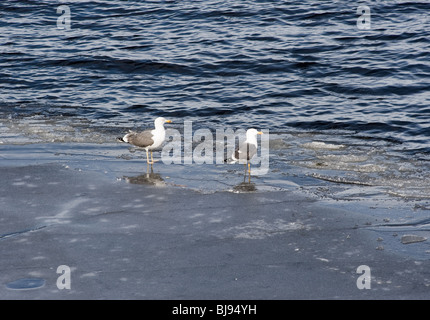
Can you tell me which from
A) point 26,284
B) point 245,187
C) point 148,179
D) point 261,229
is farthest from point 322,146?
point 26,284

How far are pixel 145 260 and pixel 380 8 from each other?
19.2 m

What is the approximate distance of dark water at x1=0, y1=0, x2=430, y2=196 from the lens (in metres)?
13.4

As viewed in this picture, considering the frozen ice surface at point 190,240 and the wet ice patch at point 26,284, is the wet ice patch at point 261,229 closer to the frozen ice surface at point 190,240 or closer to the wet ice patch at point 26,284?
the frozen ice surface at point 190,240

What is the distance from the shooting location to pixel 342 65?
18.8 meters

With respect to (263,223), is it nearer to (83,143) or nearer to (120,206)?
(120,206)

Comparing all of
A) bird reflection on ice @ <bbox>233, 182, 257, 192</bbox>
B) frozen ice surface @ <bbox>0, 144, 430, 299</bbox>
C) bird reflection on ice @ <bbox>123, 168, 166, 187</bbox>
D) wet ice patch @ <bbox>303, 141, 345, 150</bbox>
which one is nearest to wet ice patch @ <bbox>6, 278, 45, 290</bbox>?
frozen ice surface @ <bbox>0, 144, 430, 299</bbox>

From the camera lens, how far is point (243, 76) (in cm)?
1855

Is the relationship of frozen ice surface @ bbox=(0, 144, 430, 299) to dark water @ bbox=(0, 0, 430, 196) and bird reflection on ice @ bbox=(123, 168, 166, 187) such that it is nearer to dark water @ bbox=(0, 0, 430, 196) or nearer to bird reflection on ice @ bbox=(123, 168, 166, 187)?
bird reflection on ice @ bbox=(123, 168, 166, 187)

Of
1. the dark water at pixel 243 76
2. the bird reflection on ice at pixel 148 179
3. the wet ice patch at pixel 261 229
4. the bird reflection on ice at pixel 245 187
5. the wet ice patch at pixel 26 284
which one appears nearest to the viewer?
the wet ice patch at pixel 26 284

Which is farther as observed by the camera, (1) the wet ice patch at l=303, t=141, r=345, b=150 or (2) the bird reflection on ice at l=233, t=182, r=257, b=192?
(1) the wet ice patch at l=303, t=141, r=345, b=150

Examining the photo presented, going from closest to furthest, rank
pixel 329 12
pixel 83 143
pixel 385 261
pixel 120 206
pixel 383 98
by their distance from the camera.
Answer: pixel 385 261, pixel 120 206, pixel 83 143, pixel 383 98, pixel 329 12

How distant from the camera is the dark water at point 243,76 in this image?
13.4m

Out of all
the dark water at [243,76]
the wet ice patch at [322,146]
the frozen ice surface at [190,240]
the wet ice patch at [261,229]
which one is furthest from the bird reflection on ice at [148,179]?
the wet ice patch at [322,146]

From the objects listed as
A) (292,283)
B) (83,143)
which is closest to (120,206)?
(292,283)
